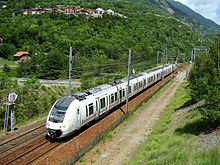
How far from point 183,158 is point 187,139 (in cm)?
435

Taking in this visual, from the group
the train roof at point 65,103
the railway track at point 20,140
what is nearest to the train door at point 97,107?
the train roof at point 65,103

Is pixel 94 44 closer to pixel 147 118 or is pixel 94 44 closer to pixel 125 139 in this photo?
pixel 147 118

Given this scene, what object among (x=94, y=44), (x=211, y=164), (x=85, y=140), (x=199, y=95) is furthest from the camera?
(x=94, y=44)

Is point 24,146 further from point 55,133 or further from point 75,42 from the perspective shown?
point 75,42

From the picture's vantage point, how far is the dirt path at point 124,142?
543 inches

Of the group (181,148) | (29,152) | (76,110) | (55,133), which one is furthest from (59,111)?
(181,148)

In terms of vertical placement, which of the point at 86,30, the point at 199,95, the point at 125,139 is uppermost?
the point at 86,30

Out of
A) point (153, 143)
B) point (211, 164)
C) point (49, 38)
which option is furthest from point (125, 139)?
point (49, 38)

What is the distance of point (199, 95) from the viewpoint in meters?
15.4

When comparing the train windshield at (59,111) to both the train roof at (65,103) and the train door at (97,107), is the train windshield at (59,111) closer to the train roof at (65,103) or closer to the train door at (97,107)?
the train roof at (65,103)

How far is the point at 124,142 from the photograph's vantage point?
16.6 m

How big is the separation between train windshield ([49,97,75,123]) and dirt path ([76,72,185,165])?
3060 millimetres

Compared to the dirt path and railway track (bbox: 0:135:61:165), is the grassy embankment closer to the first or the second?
the dirt path

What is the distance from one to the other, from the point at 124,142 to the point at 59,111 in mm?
5933
